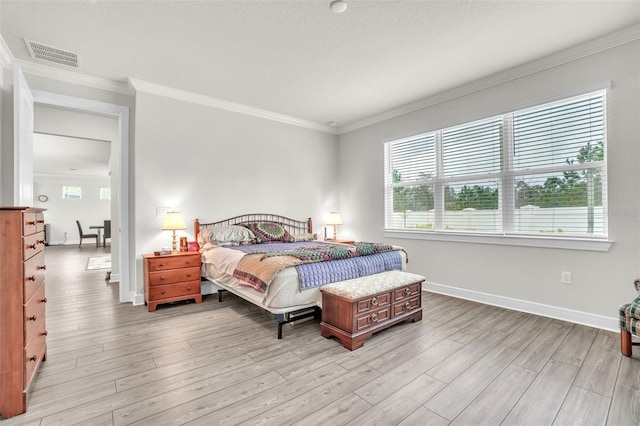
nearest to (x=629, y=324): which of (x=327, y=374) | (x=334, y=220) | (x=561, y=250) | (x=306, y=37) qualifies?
(x=561, y=250)

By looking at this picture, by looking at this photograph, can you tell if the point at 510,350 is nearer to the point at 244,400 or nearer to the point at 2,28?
the point at 244,400

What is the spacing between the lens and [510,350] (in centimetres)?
247

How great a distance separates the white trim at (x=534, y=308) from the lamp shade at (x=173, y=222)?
11.8ft

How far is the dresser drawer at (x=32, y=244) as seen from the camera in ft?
6.00

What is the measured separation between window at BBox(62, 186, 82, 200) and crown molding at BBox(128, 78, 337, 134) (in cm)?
991

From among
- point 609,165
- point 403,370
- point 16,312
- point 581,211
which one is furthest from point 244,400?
point 609,165

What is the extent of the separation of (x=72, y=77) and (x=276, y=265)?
3455mm

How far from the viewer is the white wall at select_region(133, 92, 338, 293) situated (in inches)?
152

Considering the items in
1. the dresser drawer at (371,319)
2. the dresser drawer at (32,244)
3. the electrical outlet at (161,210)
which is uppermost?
the electrical outlet at (161,210)

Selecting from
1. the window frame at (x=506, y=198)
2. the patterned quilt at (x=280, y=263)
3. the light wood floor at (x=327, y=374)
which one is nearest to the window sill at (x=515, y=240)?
the window frame at (x=506, y=198)

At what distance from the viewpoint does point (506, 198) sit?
3.60 m

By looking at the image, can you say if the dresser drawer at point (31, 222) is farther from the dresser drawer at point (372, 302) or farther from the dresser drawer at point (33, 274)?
the dresser drawer at point (372, 302)

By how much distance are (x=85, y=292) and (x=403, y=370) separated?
4.63 meters

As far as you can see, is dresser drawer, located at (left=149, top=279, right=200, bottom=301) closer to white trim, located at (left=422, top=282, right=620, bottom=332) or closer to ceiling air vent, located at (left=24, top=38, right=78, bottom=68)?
ceiling air vent, located at (left=24, top=38, right=78, bottom=68)
